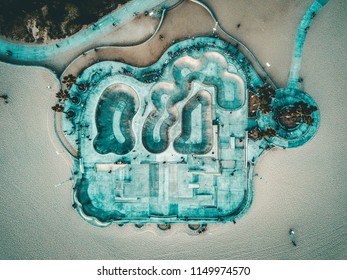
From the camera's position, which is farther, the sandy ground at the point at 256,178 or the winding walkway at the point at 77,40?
the winding walkway at the point at 77,40

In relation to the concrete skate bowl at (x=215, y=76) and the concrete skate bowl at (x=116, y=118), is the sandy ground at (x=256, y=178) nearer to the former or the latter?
the concrete skate bowl at (x=215, y=76)

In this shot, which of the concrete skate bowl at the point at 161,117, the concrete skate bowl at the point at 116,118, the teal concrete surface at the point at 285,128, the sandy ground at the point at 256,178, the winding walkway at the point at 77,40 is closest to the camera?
the teal concrete surface at the point at 285,128

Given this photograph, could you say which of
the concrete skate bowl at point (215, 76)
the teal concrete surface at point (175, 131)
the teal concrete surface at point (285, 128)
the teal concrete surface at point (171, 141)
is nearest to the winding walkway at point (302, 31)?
the teal concrete surface at point (175, 131)

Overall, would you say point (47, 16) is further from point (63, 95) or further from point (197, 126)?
point (197, 126)

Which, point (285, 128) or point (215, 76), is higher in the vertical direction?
point (215, 76)

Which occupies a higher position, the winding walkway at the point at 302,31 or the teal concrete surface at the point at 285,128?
the winding walkway at the point at 302,31

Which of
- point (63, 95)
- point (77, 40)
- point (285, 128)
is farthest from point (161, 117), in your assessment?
point (285, 128)
